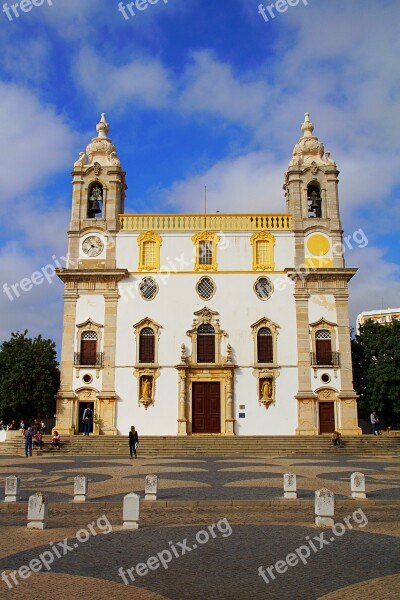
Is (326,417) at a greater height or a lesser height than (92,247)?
lesser

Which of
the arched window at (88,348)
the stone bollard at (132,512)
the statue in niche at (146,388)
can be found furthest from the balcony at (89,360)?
the stone bollard at (132,512)

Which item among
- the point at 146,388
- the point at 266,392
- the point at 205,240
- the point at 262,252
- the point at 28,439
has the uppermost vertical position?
the point at 205,240

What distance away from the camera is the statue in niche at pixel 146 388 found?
32438 millimetres

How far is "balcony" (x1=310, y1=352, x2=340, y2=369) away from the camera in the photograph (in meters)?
32.8

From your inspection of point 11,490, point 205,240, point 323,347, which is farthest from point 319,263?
point 11,490

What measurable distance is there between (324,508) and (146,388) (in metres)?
22.7

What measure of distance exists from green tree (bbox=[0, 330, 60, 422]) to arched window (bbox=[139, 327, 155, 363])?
7.52m

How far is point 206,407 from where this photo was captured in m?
32.9

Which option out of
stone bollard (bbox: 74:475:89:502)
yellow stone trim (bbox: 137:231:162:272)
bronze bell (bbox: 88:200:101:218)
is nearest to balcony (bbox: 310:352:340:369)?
yellow stone trim (bbox: 137:231:162:272)

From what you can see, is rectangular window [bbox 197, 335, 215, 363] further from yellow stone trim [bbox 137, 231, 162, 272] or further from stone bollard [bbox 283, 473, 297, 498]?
stone bollard [bbox 283, 473, 297, 498]

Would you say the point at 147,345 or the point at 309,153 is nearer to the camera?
the point at 147,345

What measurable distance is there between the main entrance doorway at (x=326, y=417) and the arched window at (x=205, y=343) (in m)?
6.41

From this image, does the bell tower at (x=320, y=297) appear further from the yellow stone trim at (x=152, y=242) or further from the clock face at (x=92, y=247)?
the clock face at (x=92, y=247)

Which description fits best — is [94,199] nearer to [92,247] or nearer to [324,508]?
[92,247]
